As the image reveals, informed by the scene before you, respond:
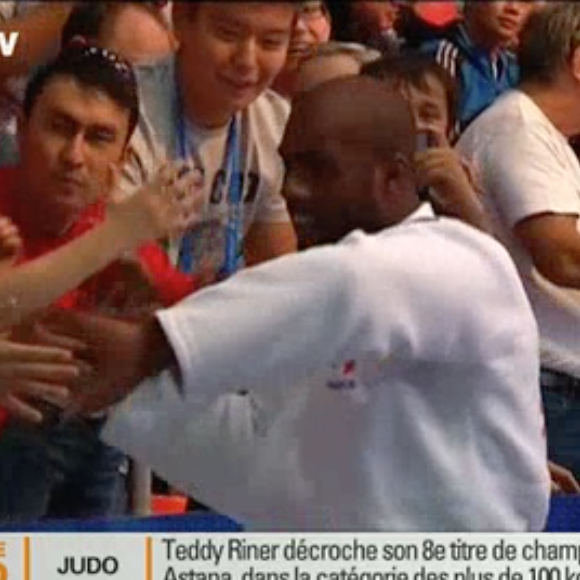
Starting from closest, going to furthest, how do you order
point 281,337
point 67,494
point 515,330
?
point 281,337, point 515,330, point 67,494

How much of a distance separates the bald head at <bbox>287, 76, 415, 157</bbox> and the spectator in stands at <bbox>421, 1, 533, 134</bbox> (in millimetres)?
105

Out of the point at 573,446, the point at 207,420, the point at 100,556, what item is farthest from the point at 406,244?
the point at 100,556

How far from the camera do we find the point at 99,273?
156 centimetres

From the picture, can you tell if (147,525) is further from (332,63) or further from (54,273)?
(332,63)

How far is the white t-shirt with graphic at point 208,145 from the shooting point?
5.16 ft

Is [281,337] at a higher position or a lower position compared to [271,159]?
lower

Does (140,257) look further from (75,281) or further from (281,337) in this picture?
(281,337)

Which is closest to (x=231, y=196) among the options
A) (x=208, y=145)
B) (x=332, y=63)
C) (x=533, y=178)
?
(x=208, y=145)

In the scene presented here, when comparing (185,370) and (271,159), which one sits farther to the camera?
(271,159)

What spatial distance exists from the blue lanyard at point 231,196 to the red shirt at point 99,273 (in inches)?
0.8

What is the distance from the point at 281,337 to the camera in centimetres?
138

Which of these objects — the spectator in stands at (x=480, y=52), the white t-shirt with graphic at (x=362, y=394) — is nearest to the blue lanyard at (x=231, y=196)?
the white t-shirt with graphic at (x=362, y=394)

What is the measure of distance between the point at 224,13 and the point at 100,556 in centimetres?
55

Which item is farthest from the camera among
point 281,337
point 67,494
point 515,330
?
point 67,494
